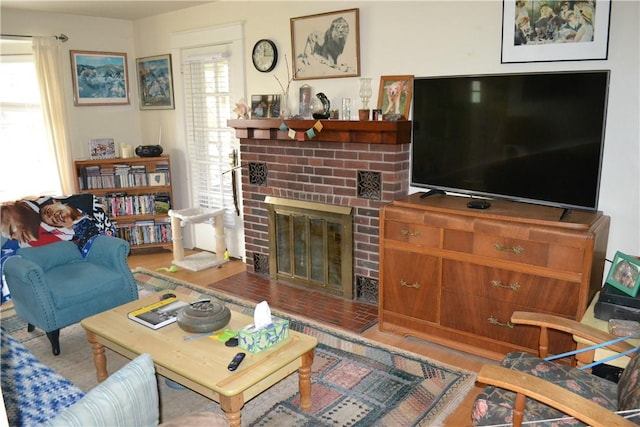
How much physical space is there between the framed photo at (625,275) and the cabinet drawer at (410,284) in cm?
92

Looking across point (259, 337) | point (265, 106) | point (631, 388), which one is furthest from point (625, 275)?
point (265, 106)

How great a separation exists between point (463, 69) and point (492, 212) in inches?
39.4

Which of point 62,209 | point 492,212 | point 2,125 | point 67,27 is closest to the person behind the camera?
point 492,212

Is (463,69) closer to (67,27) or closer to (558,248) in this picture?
(558,248)

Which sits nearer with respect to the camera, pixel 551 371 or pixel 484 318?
pixel 551 371

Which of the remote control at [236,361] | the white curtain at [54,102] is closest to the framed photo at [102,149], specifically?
the white curtain at [54,102]

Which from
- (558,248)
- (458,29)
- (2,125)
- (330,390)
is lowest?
(330,390)

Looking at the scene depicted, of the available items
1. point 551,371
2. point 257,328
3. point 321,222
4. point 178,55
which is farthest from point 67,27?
point 551,371

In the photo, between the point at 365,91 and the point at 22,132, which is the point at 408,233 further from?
the point at 22,132

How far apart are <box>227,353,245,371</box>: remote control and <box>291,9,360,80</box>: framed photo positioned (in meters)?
2.31

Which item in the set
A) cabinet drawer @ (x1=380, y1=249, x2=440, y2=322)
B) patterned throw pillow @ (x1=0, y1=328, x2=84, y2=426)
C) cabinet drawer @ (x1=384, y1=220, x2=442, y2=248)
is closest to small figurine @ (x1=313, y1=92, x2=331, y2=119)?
cabinet drawer @ (x1=384, y1=220, x2=442, y2=248)

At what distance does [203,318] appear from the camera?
249 cm

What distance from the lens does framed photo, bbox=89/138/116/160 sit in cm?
527

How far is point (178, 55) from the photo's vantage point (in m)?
5.04
